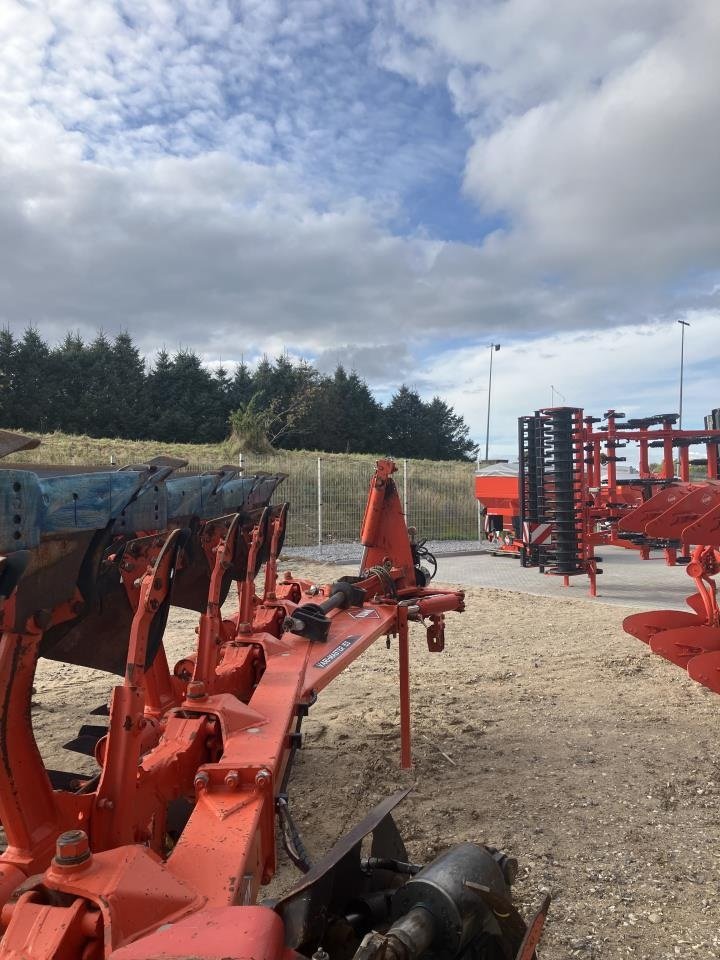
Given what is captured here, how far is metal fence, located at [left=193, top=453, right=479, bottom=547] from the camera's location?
1656 centimetres

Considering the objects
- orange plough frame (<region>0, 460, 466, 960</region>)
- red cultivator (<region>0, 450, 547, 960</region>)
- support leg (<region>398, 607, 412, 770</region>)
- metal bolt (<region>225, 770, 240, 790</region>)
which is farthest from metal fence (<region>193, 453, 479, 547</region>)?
metal bolt (<region>225, 770, 240, 790</region>)

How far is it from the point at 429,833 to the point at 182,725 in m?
1.75

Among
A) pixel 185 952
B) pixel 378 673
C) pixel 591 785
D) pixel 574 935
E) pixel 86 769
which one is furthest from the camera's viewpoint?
pixel 378 673

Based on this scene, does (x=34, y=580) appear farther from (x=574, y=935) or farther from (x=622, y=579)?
(x=622, y=579)

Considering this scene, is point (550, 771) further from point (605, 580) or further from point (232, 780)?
point (605, 580)

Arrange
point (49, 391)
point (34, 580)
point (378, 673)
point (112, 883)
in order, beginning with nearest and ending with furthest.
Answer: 1. point (112, 883)
2. point (34, 580)
3. point (378, 673)
4. point (49, 391)

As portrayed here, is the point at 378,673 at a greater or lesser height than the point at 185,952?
lesser

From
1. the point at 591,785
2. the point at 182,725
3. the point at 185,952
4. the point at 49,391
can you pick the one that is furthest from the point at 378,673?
the point at 49,391

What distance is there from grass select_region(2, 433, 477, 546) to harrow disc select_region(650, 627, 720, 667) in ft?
37.2

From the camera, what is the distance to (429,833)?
3.60 metres

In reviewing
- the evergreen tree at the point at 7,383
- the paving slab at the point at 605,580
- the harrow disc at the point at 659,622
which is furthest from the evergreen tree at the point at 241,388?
the harrow disc at the point at 659,622

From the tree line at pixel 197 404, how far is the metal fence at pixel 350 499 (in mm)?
4248

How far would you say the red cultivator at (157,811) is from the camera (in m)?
1.46

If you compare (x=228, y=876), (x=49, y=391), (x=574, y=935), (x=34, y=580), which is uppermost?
(x=49, y=391)
